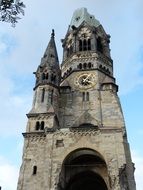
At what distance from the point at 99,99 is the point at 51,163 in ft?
31.6

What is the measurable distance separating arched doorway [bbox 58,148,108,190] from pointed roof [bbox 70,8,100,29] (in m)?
19.5

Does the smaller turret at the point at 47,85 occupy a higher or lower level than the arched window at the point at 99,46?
lower

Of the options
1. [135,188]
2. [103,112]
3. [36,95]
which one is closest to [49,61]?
[36,95]

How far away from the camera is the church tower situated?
25.0m

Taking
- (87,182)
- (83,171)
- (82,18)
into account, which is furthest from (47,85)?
(82,18)

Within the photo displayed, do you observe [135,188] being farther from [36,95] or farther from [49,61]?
[49,61]

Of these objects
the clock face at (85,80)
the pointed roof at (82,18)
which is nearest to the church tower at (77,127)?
the clock face at (85,80)

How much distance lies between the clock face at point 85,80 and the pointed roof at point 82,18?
9.44 metres

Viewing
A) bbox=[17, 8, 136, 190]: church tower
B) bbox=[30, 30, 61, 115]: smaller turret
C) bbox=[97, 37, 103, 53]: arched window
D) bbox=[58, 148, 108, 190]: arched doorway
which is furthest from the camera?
bbox=[97, 37, 103, 53]: arched window

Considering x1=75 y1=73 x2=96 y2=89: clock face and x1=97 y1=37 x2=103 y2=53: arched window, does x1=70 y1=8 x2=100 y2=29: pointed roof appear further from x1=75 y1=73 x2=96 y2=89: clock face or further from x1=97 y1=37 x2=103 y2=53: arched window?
x1=75 y1=73 x2=96 y2=89: clock face

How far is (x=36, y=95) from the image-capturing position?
30.9 metres

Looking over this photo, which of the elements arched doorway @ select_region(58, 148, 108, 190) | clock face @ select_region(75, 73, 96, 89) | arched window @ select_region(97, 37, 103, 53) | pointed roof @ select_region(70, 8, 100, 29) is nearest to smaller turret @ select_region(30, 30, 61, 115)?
clock face @ select_region(75, 73, 96, 89)

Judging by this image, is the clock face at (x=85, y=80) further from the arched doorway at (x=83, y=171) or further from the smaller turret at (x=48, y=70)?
the arched doorway at (x=83, y=171)

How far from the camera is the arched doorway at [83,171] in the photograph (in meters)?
26.3
